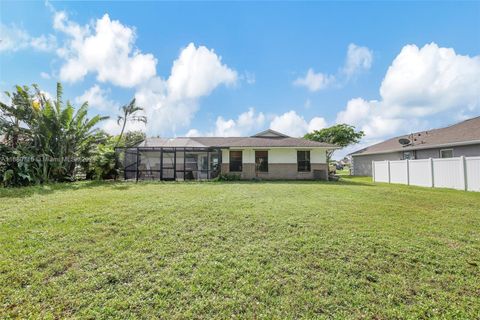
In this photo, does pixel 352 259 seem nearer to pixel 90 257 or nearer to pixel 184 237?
pixel 184 237

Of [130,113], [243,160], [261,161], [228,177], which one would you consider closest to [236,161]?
[243,160]

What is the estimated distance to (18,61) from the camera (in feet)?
40.7

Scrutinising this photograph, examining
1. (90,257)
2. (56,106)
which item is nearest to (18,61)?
Answer: (56,106)

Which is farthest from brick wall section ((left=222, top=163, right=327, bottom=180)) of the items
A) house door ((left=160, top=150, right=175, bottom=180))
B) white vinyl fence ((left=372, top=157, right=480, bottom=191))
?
white vinyl fence ((left=372, top=157, right=480, bottom=191))

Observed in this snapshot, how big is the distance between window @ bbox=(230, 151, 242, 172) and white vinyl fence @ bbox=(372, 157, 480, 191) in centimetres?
1151

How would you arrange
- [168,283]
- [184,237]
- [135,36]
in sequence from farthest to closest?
[135,36] → [184,237] → [168,283]

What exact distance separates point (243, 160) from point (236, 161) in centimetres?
58

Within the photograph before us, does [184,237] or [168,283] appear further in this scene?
[184,237]

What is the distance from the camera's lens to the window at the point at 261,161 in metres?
17.7

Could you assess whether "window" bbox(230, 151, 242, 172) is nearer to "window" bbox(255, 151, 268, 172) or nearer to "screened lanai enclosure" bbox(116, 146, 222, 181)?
"screened lanai enclosure" bbox(116, 146, 222, 181)

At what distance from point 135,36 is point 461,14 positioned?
1693 centimetres

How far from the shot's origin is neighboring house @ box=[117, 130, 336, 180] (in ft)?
55.6

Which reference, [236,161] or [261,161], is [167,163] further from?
[261,161]

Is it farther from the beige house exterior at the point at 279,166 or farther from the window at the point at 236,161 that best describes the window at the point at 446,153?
the window at the point at 236,161
